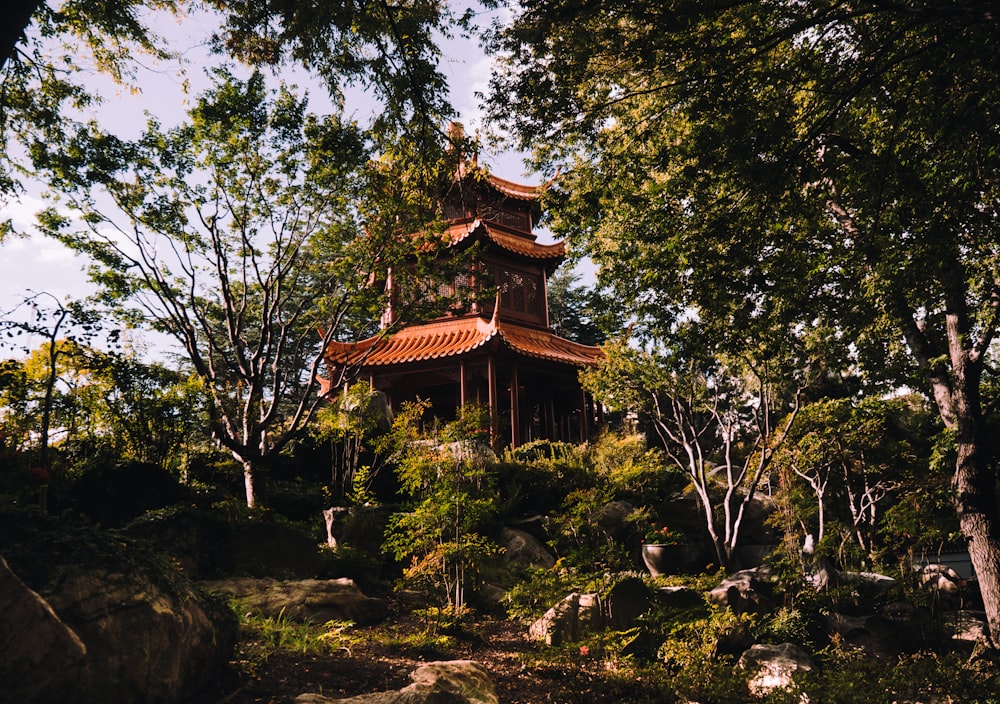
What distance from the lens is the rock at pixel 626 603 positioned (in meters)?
6.35

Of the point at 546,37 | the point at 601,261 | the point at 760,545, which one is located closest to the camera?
the point at 546,37

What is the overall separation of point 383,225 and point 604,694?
7.14 meters

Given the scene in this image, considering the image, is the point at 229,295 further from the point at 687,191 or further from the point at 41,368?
the point at 687,191

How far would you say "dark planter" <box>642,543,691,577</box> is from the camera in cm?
1016

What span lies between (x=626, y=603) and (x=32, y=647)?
5.23 m

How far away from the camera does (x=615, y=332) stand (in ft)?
32.7

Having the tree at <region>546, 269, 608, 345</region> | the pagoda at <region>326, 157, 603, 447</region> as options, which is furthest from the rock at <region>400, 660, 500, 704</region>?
the tree at <region>546, 269, 608, 345</region>

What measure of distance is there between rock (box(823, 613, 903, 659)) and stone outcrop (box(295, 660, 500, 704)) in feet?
15.9

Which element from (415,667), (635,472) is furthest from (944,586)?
(415,667)

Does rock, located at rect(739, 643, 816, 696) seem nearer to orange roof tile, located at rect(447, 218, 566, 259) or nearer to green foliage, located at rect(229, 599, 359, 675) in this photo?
green foliage, located at rect(229, 599, 359, 675)

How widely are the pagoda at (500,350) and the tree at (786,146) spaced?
355 inches

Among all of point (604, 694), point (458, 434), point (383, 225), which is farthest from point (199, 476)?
point (604, 694)

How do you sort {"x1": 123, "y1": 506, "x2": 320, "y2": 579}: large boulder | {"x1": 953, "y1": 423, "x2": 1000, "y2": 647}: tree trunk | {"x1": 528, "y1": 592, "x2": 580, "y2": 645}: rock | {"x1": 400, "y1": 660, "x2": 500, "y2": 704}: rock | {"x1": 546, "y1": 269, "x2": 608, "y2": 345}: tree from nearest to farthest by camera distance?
{"x1": 400, "y1": 660, "x2": 500, "y2": 704}: rock < {"x1": 528, "y1": 592, "x2": 580, "y2": 645}: rock < {"x1": 953, "y1": 423, "x2": 1000, "y2": 647}: tree trunk < {"x1": 123, "y1": 506, "x2": 320, "y2": 579}: large boulder < {"x1": 546, "y1": 269, "x2": 608, "y2": 345}: tree

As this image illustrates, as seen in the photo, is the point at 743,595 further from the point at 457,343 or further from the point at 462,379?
the point at 457,343
